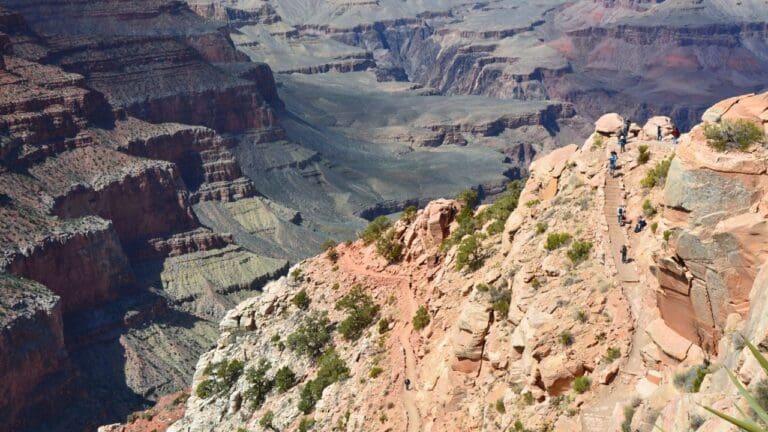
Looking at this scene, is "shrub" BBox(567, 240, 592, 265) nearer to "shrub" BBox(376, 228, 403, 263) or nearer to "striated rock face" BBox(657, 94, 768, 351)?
"striated rock face" BBox(657, 94, 768, 351)

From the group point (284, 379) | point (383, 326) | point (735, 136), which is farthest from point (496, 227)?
point (735, 136)

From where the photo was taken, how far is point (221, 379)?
4441 cm

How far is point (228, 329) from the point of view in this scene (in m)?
47.3

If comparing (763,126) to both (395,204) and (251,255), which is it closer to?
(251,255)

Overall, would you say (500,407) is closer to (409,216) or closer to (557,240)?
(557,240)

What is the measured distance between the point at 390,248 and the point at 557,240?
44.7 ft

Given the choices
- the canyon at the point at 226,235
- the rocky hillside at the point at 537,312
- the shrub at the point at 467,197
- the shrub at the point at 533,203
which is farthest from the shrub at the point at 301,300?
the shrub at the point at 533,203

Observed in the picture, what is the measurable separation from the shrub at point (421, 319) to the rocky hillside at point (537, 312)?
77 millimetres

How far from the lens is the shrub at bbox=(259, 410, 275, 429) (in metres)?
39.3

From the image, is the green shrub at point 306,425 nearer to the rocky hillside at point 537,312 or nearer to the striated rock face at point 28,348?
the rocky hillside at point 537,312

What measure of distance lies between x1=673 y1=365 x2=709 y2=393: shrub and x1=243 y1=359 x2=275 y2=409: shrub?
22099mm

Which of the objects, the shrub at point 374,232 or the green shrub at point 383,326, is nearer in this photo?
the green shrub at point 383,326

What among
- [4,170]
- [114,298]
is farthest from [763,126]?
[4,170]

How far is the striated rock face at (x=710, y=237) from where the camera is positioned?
22.9 meters
